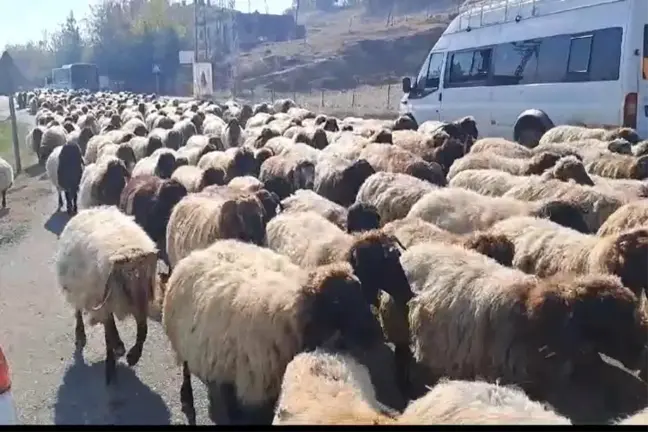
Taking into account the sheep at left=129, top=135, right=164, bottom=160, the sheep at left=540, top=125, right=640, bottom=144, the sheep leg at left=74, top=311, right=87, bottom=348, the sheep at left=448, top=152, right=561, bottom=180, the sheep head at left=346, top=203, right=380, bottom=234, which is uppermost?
the sheep at left=540, top=125, right=640, bottom=144

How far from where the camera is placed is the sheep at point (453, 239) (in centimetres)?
560

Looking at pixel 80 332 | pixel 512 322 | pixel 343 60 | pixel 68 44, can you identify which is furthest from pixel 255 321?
pixel 68 44

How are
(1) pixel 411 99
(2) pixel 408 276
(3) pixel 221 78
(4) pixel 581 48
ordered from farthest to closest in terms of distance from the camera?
(3) pixel 221 78, (1) pixel 411 99, (4) pixel 581 48, (2) pixel 408 276

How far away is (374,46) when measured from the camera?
6606cm

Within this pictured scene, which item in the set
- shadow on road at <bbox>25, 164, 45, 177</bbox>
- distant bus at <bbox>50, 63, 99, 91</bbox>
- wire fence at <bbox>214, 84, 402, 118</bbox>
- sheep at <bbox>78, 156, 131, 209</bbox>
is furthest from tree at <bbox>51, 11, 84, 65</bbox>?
sheep at <bbox>78, 156, 131, 209</bbox>

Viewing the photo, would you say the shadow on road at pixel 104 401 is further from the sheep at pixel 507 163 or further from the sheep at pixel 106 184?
the sheep at pixel 507 163

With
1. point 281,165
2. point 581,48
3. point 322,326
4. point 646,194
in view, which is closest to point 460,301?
point 322,326

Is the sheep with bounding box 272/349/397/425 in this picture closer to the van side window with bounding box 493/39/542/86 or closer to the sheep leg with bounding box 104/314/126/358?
the sheep leg with bounding box 104/314/126/358

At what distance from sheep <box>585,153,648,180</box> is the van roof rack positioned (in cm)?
310

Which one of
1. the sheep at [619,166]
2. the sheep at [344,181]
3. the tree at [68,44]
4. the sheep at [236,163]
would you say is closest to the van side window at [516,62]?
the sheep at [619,166]

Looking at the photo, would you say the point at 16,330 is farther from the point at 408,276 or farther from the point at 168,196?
the point at 408,276

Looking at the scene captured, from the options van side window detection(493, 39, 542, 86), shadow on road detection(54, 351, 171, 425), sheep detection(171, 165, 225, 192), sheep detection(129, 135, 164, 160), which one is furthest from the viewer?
sheep detection(129, 135, 164, 160)

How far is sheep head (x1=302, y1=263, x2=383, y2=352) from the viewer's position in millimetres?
4289

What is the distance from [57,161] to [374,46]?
55.4 metres
